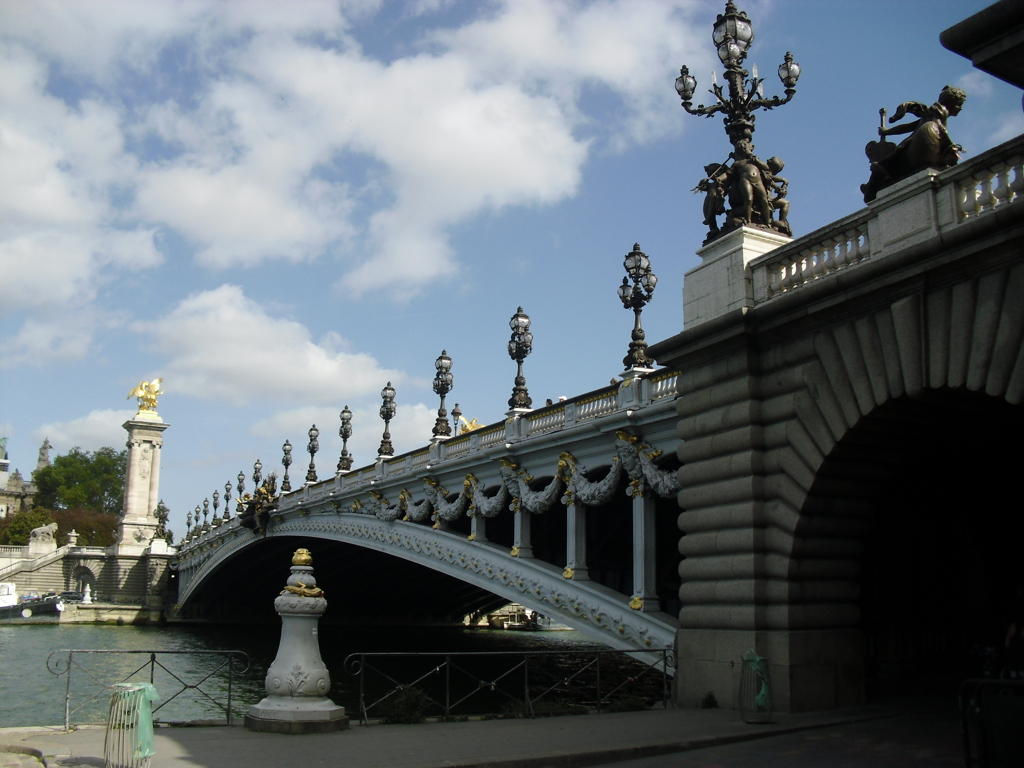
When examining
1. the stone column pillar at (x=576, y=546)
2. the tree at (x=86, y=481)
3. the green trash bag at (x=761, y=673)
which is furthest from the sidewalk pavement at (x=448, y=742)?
the tree at (x=86, y=481)

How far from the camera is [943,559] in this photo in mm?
19656

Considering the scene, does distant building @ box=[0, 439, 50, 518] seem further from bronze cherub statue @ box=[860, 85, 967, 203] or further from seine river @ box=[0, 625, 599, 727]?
bronze cherub statue @ box=[860, 85, 967, 203]

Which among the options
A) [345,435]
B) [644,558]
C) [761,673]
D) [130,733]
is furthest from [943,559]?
[345,435]

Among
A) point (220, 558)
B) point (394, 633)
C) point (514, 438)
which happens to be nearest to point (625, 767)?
point (514, 438)

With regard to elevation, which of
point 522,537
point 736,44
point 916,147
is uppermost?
point 736,44

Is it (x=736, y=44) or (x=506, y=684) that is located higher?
(x=736, y=44)

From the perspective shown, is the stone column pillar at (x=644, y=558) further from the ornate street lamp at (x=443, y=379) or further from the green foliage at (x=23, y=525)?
the green foliage at (x=23, y=525)

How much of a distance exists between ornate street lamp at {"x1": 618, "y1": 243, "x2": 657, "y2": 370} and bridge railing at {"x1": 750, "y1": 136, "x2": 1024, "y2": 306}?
6159 millimetres

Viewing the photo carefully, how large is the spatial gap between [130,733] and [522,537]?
16516mm

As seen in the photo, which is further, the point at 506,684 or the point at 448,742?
the point at 506,684

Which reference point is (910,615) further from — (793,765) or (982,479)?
(793,765)

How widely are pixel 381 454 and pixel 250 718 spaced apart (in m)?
25.5

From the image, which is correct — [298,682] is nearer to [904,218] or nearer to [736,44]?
[904,218]

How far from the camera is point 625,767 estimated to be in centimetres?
1064
